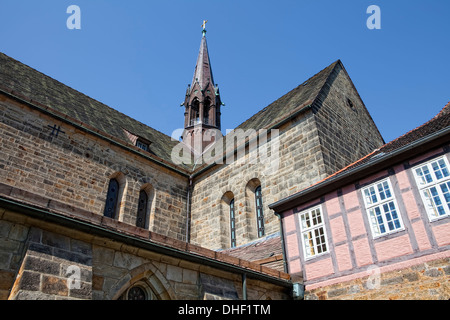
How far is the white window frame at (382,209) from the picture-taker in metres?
7.79

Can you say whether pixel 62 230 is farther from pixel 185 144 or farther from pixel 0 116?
pixel 185 144

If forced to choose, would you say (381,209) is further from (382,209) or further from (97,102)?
(97,102)

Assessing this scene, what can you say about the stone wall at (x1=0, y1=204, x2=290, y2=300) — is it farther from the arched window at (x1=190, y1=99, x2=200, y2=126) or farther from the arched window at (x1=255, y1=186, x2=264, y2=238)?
the arched window at (x1=190, y1=99, x2=200, y2=126)

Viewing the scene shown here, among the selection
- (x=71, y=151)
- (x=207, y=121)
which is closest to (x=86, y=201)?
(x=71, y=151)

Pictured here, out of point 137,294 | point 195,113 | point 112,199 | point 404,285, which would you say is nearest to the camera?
point 137,294

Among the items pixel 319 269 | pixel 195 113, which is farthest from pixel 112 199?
pixel 195 113

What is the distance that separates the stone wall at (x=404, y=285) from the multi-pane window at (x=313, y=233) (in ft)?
3.19

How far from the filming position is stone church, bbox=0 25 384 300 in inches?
221

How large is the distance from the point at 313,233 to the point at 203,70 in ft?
58.3

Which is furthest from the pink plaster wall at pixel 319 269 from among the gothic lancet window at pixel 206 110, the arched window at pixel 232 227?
the gothic lancet window at pixel 206 110

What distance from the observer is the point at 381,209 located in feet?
26.5

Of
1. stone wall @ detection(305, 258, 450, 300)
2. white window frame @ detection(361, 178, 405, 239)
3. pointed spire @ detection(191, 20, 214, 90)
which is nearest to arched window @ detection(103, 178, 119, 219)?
stone wall @ detection(305, 258, 450, 300)
